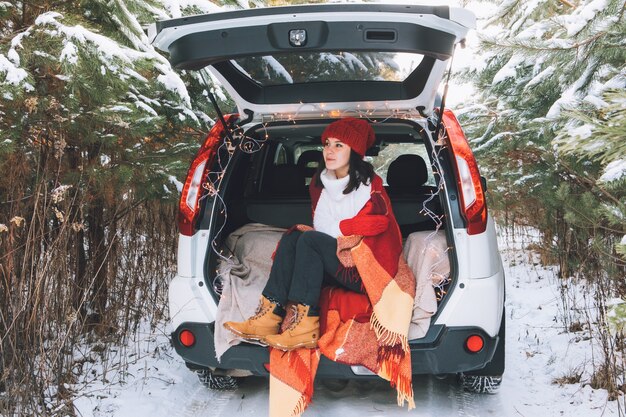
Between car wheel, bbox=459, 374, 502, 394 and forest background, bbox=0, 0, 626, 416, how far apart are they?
1.96ft

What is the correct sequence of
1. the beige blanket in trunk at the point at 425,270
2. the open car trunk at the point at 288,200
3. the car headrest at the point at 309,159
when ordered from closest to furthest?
1. the beige blanket in trunk at the point at 425,270
2. the open car trunk at the point at 288,200
3. the car headrest at the point at 309,159

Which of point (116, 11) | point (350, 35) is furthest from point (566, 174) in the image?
point (116, 11)

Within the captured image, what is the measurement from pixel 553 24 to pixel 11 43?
9.86ft

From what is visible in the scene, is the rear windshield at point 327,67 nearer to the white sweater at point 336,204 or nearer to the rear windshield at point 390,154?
the white sweater at point 336,204

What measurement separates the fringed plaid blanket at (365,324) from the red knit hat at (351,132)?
36 cm

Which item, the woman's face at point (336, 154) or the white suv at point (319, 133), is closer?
the white suv at point (319, 133)

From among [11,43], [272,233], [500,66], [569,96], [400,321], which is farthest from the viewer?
[500,66]

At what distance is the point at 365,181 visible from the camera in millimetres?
3559

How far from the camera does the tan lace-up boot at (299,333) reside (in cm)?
304

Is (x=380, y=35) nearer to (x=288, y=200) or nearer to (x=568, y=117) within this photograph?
(x=568, y=117)

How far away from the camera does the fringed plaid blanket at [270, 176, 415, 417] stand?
118 inches

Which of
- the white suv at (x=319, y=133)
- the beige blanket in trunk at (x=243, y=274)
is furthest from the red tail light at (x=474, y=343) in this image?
the beige blanket in trunk at (x=243, y=274)

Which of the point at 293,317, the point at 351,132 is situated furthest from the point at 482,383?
the point at 351,132

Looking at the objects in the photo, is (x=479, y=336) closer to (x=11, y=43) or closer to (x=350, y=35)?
(x=350, y=35)
